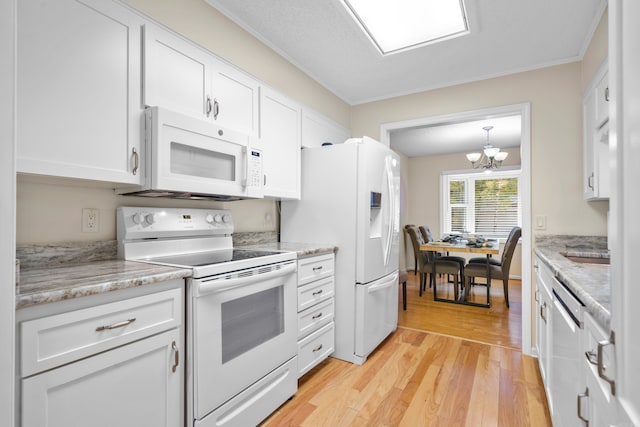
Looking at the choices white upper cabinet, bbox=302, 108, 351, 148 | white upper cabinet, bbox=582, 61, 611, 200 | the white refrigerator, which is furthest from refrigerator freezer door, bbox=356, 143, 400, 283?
white upper cabinet, bbox=582, 61, 611, 200

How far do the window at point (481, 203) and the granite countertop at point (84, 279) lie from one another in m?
6.32

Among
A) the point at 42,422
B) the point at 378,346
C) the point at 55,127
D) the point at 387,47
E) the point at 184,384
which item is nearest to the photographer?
the point at 42,422

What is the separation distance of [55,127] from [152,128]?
14.7 inches

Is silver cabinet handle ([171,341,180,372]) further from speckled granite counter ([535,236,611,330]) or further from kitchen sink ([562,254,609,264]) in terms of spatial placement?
kitchen sink ([562,254,609,264])

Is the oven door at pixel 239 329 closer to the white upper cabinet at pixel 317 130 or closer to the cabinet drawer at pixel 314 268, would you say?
the cabinet drawer at pixel 314 268

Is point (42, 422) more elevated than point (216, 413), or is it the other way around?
point (42, 422)

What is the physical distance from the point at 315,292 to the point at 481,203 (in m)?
5.40

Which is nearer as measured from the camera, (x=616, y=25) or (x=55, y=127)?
(x=616, y=25)

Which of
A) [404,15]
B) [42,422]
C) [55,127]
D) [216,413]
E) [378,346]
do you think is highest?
[404,15]

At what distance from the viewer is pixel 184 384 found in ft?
4.56

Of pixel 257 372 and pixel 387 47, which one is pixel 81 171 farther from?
pixel 387 47

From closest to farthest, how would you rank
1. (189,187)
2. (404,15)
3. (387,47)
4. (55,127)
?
(55,127)
(189,187)
(404,15)
(387,47)

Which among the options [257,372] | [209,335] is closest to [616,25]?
[209,335]

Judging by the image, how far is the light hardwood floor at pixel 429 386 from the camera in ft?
5.93
